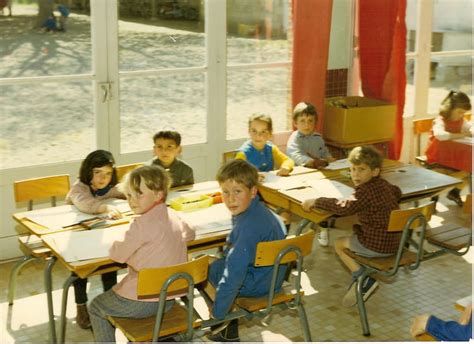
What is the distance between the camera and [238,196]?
3629mm

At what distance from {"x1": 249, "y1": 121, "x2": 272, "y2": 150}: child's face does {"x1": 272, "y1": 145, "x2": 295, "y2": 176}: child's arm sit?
0.12 metres

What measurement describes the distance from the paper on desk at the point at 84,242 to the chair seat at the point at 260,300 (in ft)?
2.11

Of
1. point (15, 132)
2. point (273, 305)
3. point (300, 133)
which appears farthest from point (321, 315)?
point (15, 132)

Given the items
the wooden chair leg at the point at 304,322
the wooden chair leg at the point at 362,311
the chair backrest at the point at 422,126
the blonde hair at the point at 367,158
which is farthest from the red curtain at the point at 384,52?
the wooden chair leg at the point at 304,322

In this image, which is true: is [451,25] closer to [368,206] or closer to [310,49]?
[310,49]

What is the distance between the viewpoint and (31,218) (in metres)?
4.04

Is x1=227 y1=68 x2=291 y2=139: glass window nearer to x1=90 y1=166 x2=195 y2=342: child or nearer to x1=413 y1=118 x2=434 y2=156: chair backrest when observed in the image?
x1=413 y1=118 x2=434 y2=156: chair backrest

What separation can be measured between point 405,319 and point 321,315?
48 centimetres

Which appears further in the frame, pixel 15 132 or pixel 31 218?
pixel 15 132

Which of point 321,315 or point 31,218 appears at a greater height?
point 31,218

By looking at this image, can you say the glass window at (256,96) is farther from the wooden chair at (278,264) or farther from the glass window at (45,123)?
the wooden chair at (278,264)

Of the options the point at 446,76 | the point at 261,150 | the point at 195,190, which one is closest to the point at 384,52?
the point at 446,76

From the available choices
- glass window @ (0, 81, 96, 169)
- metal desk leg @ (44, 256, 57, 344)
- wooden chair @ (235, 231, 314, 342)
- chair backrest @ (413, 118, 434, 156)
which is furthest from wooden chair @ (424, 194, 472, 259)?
glass window @ (0, 81, 96, 169)

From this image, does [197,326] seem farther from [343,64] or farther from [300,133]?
[343,64]
